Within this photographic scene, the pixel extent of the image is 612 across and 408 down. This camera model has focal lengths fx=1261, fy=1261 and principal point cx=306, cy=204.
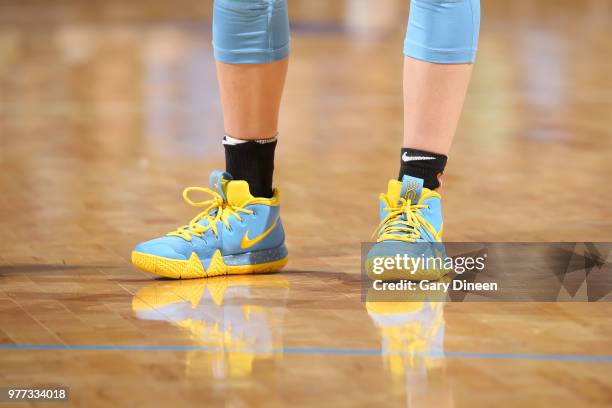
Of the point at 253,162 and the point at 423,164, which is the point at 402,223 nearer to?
the point at 423,164

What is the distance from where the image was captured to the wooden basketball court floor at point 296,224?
1270mm

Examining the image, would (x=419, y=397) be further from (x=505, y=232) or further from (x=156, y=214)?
(x=156, y=214)

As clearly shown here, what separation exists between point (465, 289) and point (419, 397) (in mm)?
443

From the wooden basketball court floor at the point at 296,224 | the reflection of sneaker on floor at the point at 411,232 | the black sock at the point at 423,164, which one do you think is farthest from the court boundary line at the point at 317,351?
the black sock at the point at 423,164

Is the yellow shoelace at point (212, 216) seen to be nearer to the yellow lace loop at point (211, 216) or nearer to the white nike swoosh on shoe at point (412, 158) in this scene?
the yellow lace loop at point (211, 216)

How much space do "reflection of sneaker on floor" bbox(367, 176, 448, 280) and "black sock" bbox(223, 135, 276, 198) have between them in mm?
173

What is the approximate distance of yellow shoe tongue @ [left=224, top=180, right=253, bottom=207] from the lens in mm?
1788

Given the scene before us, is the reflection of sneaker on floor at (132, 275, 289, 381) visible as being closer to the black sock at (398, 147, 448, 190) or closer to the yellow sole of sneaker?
the yellow sole of sneaker

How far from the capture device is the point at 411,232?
173 centimetres

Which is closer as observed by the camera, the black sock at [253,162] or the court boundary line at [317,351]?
the court boundary line at [317,351]

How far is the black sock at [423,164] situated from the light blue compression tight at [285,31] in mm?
130

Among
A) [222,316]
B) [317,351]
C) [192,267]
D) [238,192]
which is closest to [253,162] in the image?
[238,192]

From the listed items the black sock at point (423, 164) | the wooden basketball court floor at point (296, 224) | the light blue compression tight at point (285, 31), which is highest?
the light blue compression tight at point (285, 31)

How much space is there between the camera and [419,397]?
3.96ft
